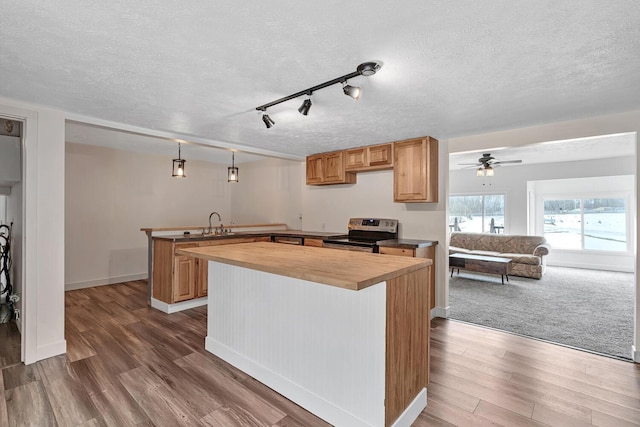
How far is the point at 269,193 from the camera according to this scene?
648 cm

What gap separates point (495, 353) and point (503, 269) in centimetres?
314

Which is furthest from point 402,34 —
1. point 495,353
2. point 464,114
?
point 495,353

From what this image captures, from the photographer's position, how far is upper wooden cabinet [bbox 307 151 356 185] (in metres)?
4.79

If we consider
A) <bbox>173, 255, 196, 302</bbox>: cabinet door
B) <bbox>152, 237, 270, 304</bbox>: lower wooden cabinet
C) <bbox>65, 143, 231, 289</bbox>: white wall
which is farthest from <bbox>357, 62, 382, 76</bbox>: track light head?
<bbox>65, 143, 231, 289</bbox>: white wall

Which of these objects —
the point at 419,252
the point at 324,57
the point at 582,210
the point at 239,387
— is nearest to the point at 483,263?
the point at 419,252

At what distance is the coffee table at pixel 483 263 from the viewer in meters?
5.55

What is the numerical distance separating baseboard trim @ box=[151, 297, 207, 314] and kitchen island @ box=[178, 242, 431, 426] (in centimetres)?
183

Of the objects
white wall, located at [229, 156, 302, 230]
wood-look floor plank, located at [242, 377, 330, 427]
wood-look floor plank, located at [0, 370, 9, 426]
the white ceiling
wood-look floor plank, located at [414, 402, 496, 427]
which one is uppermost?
the white ceiling

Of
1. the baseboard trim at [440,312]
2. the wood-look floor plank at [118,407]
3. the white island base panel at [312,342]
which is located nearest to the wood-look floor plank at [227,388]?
the white island base panel at [312,342]

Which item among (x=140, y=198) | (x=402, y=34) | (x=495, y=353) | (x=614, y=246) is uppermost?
(x=402, y=34)

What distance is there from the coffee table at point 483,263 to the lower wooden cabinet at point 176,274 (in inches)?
181

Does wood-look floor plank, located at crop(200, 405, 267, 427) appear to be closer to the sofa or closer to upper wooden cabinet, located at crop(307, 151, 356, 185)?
upper wooden cabinet, located at crop(307, 151, 356, 185)

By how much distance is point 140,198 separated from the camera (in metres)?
5.76

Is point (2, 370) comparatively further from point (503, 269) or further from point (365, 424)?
point (503, 269)
